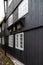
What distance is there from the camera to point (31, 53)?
12094mm

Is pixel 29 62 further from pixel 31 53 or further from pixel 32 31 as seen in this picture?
pixel 32 31

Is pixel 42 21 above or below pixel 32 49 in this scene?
above

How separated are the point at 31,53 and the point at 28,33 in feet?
5.38

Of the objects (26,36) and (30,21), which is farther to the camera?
(26,36)

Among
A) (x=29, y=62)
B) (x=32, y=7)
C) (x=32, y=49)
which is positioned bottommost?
(x=29, y=62)

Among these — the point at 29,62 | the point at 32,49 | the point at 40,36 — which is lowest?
the point at 29,62

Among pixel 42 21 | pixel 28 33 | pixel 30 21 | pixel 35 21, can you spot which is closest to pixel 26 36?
pixel 28 33

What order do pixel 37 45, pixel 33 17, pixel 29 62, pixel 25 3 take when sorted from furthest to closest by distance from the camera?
1. pixel 25 3
2. pixel 29 62
3. pixel 33 17
4. pixel 37 45

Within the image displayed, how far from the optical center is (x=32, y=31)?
38.7 feet

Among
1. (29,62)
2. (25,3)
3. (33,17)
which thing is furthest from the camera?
(25,3)

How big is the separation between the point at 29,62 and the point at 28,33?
224cm

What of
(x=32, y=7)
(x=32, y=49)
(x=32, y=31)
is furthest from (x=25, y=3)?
(x=32, y=49)

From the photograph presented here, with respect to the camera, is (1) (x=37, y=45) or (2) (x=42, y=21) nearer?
(2) (x=42, y=21)

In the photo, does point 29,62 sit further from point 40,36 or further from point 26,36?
point 40,36
